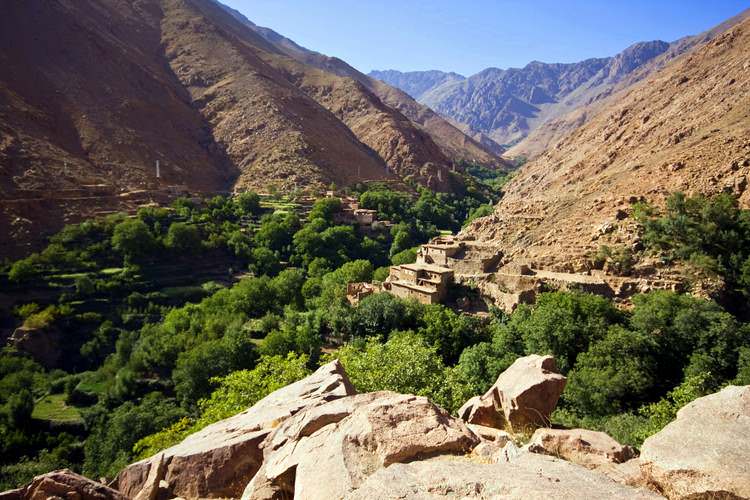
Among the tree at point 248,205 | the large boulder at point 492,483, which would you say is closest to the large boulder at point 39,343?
the tree at point 248,205

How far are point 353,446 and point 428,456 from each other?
1025 millimetres

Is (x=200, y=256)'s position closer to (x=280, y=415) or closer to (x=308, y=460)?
(x=280, y=415)

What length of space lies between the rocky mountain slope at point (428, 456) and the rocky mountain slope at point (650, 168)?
23402 mm

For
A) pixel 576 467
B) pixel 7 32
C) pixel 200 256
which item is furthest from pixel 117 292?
pixel 7 32

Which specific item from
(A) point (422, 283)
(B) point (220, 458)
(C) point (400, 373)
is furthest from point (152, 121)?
(B) point (220, 458)

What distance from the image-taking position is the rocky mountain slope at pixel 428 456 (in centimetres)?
470

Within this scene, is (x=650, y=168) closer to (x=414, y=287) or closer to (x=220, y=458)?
(x=414, y=287)

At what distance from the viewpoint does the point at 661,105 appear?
48.7 metres

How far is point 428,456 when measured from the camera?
231 inches

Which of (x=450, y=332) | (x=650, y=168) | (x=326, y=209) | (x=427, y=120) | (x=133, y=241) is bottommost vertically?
(x=133, y=241)

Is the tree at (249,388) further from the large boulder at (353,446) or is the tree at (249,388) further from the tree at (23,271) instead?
the tree at (23,271)

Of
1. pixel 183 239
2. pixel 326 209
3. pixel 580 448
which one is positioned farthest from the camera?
pixel 326 209

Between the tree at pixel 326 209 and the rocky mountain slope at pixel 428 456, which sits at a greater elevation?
the rocky mountain slope at pixel 428 456

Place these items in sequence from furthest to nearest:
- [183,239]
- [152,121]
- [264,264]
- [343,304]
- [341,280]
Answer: [152,121]
[264,264]
[183,239]
[341,280]
[343,304]
